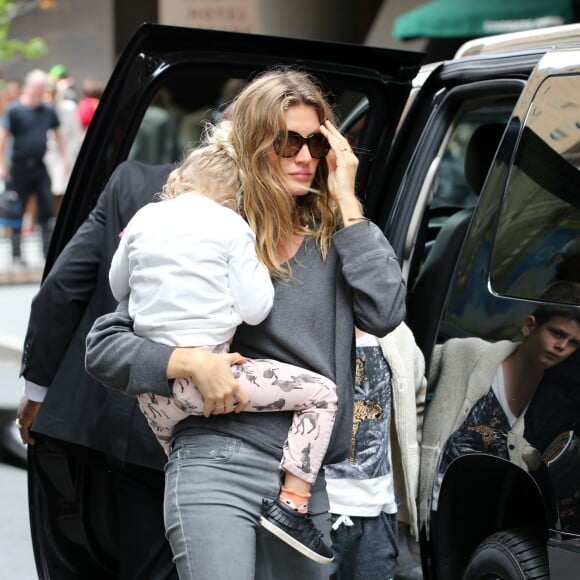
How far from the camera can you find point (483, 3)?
39.9ft

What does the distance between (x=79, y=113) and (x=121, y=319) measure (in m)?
13.0

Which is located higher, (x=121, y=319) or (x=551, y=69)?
(x=551, y=69)

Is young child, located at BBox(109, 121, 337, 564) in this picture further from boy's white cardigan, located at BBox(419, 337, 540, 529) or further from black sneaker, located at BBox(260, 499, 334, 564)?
boy's white cardigan, located at BBox(419, 337, 540, 529)

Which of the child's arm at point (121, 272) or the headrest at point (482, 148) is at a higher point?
the child's arm at point (121, 272)

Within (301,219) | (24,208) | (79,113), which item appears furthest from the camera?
(79,113)

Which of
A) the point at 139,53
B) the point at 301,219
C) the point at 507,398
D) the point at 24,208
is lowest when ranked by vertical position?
the point at 24,208

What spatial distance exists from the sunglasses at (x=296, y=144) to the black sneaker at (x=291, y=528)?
776mm

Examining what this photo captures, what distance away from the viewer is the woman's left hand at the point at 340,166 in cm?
275

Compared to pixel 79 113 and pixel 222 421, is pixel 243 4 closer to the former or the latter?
pixel 79 113

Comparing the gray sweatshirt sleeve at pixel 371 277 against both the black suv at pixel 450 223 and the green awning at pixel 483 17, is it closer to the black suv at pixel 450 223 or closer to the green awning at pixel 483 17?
the black suv at pixel 450 223

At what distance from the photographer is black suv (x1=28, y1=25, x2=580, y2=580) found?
2891 millimetres

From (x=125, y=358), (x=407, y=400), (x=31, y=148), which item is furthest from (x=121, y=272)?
(x=31, y=148)

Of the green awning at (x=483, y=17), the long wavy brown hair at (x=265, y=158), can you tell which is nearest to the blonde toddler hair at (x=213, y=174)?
the long wavy brown hair at (x=265, y=158)

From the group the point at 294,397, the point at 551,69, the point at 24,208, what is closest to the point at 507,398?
the point at 294,397
